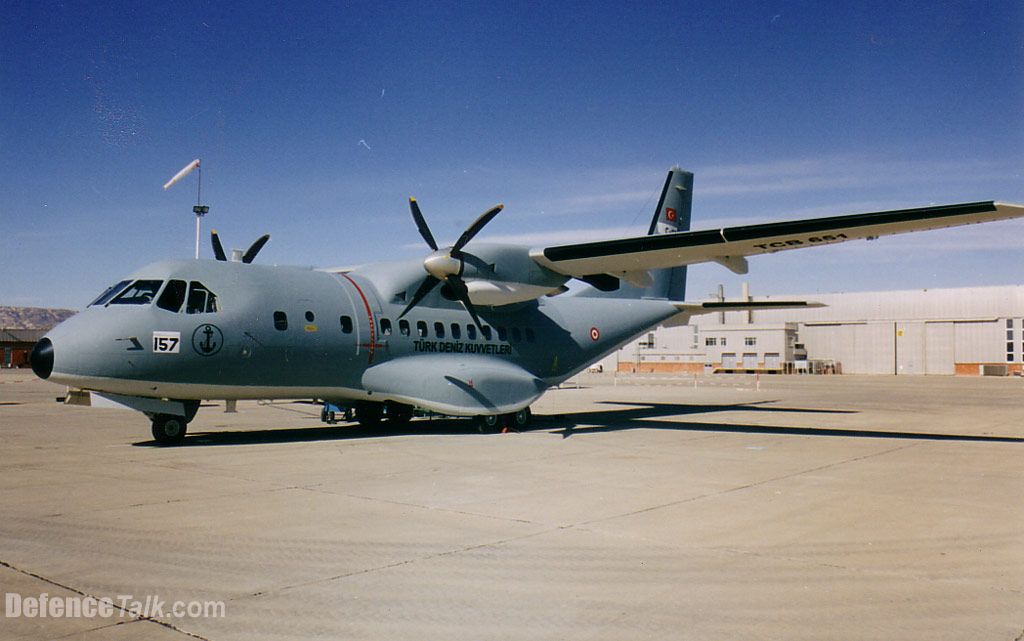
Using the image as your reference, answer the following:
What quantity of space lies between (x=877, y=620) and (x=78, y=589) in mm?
5240

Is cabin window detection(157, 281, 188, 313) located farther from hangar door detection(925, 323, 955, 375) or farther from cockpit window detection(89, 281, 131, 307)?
hangar door detection(925, 323, 955, 375)

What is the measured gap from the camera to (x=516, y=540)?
6.65m

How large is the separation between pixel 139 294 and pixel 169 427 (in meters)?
2.58

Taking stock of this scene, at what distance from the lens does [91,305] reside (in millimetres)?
13430

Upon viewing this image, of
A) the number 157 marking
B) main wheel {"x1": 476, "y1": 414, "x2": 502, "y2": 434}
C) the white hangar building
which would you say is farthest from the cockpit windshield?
the white hangar building

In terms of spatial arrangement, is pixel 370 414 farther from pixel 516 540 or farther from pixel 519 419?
pixel 516 540

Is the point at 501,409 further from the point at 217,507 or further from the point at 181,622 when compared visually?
the point at 181,622

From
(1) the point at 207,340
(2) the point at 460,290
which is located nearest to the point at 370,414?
(2) the point at 460,290

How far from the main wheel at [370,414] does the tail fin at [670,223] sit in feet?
24.7

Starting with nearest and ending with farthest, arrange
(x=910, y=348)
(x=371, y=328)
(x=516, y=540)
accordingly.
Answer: (x=516, y=540) < (x=371, y=328) < (x=910, y=348)

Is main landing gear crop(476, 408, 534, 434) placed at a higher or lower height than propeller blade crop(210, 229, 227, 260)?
lower

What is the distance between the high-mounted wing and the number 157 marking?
7806mm

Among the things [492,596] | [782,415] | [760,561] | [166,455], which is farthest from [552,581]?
[782,415]

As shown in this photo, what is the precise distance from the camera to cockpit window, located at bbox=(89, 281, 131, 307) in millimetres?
13398
